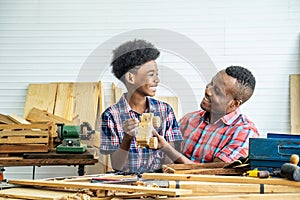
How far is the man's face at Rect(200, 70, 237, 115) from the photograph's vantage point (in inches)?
125

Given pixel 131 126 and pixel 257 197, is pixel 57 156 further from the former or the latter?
pixel 257 197

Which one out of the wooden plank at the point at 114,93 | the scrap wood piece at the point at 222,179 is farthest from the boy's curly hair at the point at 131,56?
the wooden plank at the point at 114,93

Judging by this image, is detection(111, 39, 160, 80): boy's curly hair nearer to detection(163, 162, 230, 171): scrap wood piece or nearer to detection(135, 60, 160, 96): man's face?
detection(135, 60, 160, 96): man's face

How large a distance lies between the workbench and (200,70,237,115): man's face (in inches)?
38.8

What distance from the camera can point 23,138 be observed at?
3762mm

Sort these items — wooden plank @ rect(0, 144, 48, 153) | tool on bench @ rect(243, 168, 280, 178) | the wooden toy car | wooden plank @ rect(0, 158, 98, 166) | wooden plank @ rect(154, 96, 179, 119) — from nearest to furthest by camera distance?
tool on bench @ rect(243, 168, 280, 178) < the wooden toy car < wooden plank @ rect(0, 158, 98, 166) < wooden plank @ rect(0, 144, 48, 153) < wooden plank @ rect(154, 96, 179, 119)

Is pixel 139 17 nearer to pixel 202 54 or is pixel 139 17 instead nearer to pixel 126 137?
pixel 202 54

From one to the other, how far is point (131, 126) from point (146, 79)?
0.38m

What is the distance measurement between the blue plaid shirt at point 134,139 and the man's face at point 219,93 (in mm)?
250

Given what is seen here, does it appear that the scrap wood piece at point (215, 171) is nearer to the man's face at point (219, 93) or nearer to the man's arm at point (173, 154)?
the man's arm at point (173, 154)

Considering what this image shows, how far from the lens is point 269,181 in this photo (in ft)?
6.97

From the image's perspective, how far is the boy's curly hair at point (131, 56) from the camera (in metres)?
3.14

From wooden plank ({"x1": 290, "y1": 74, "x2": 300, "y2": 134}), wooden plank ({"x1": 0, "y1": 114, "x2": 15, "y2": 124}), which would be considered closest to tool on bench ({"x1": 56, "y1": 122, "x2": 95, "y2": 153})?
wooden plank ({"x1": 0, "y1": 114, "x2": 15, "y2": 124})

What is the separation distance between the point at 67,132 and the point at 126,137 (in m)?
0.89
